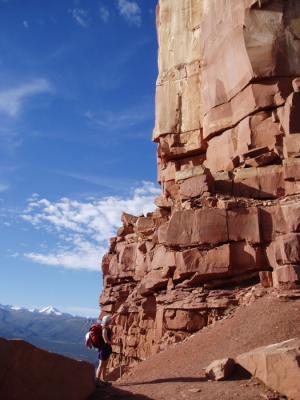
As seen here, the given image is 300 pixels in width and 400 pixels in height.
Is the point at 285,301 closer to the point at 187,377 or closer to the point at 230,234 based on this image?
the point at 230,234

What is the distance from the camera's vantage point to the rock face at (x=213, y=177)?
63.2ft

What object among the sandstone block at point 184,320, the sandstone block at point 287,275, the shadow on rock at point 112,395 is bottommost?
the shadow on rock at point 112,395

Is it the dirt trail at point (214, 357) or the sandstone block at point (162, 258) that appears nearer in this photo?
the dirt trail at point (214, 357)

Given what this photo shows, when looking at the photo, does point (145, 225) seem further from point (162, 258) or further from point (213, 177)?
point (213, 177)

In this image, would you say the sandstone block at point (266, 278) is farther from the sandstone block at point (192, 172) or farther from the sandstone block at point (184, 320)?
the sandstone block at point (192, 172)

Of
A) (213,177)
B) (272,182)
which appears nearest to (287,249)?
(272,182)

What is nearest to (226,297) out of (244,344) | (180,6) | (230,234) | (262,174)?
(230,234)

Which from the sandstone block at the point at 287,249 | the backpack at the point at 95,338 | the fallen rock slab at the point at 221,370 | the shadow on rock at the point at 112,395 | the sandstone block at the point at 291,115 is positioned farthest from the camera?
the sandstone block at the point at 291,115

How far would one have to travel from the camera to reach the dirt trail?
9875 millimetres

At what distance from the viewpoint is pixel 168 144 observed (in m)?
30.5

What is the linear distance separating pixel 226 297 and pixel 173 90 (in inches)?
680

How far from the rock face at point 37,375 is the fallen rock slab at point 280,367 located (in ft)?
12.4

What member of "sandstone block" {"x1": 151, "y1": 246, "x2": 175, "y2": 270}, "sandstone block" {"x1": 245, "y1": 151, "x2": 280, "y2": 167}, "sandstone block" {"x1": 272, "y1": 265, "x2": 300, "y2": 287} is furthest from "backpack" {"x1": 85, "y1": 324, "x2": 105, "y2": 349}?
"sandstone block" {"x1": 245, "y1": 151, "x2": 280, "y2": 167}

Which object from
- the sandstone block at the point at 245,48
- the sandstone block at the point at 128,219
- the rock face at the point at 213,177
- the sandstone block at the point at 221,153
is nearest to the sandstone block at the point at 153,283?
the rock face at the point at 213,177
